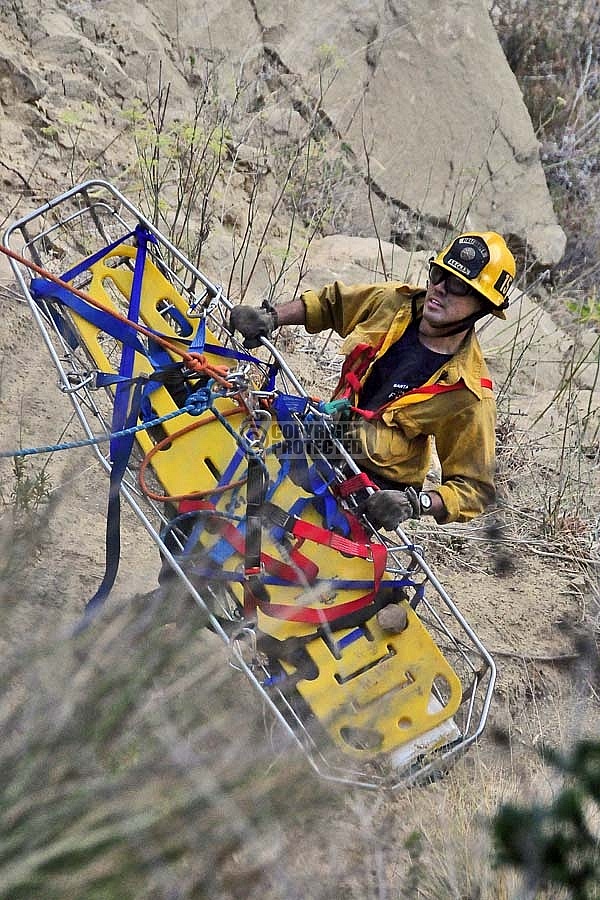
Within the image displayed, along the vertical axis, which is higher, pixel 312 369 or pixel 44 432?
pixel 44 432

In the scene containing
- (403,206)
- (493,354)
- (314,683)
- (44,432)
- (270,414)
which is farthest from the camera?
(403,206)

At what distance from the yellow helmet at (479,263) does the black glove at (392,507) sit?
73 centimetres

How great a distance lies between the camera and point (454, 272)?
10.6 ft

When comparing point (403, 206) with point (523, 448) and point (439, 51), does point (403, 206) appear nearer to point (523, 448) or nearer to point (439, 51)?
point (439, 51)

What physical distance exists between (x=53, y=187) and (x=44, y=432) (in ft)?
7.59

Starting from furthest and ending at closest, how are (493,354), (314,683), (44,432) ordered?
1. (493,354)
2. (44,432)
3. (314,683)

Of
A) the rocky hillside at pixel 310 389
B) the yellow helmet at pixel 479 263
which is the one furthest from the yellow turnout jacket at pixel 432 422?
the rocky hillside at pixel 310 389

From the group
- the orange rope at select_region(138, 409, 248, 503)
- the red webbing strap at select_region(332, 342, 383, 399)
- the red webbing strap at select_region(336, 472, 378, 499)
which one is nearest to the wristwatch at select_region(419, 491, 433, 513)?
the red webbing strap at select_region(336, 472, 378, 499)

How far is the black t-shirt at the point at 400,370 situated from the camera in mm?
3371

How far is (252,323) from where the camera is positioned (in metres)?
3.50

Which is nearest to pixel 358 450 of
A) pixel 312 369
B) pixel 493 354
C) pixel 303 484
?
pixel 303 484

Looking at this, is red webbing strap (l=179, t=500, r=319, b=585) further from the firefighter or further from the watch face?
the watch face

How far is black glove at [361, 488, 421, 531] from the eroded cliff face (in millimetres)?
3068

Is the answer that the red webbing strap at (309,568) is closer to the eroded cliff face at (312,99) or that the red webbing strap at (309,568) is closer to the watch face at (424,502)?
the watch face at (424,502)
